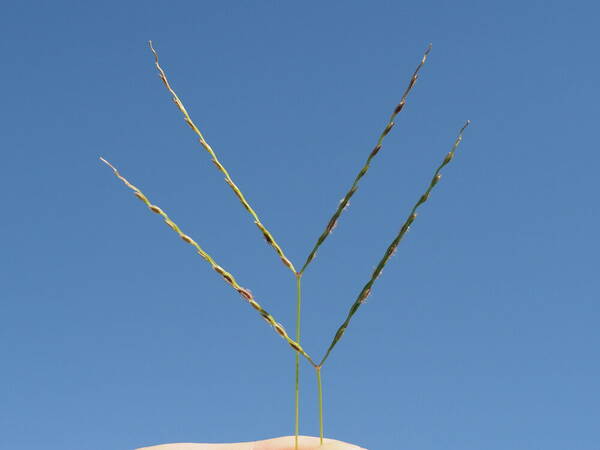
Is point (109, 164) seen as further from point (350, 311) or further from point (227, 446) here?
point (227, 446)

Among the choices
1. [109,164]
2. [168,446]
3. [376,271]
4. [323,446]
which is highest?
[109,164]

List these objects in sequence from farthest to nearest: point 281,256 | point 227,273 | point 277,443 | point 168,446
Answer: point 168,446 < point 277,443 < point 281,256 < point 227,273

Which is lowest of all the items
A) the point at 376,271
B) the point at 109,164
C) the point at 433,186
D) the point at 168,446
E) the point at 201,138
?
the point at 168,446

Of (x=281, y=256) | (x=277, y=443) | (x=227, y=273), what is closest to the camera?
(x=227, y=273)

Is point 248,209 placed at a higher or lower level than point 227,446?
higher

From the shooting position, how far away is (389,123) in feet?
6.25

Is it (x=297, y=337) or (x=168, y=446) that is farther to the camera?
(x=168, y=446)

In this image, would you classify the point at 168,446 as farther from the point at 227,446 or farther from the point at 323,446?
the point at 323,446

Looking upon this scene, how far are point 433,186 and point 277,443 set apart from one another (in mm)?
1317

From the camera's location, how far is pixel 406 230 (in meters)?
1.87

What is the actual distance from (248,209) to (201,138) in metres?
0.30

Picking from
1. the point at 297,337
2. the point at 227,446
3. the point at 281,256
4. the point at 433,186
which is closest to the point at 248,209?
the point at 281,256

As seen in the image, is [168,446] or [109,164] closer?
[109,164]

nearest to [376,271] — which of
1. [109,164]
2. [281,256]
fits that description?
[281,256]
